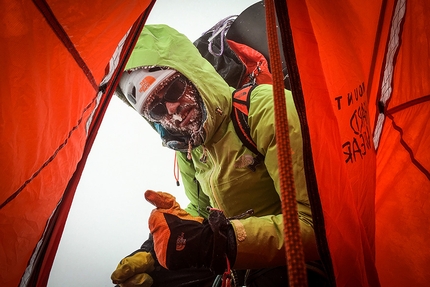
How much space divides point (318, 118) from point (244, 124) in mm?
431

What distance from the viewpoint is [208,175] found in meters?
1.05

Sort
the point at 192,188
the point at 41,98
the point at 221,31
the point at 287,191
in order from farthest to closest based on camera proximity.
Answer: the point at 221,31
the point at 192,188
the point at 41,98
the point at 287,191

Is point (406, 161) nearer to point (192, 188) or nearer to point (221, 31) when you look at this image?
point (192, 188)

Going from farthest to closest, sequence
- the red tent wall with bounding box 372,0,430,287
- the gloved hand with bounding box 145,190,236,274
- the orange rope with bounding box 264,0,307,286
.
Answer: the gloved hand with bounding box 145,190,236,274, the red tent wall with bounding box 372,0,430,287, the orange rope with bounding box 264,0,307,286

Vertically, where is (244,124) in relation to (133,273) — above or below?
above

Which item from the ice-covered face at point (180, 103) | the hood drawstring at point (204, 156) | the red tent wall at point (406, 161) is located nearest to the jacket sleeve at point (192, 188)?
the hood drawstring at point (204, 156)

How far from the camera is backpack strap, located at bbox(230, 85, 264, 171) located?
3.04 ft

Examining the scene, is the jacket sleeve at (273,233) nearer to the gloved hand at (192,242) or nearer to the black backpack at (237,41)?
the gloved hand at (192,242)

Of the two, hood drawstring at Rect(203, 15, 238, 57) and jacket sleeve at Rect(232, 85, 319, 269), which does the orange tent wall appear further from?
hood drawstring at Rect(203, 15, 238, 57)

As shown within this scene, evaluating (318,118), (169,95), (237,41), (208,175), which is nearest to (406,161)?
(318,118)

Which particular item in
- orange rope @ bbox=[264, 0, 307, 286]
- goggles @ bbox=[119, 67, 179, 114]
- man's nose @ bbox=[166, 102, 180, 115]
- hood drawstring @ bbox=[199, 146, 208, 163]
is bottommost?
hood drawstring @ bbox=[199, 146, 208, 163]

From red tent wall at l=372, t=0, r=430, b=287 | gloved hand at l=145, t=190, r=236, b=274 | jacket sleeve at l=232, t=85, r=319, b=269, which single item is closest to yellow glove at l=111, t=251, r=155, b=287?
gloved hand at l=145, t=190, r=236, b=274

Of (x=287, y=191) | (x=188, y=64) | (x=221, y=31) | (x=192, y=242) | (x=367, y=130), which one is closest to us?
(x=287, y=191)

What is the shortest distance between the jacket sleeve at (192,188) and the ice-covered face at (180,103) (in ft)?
0.96
